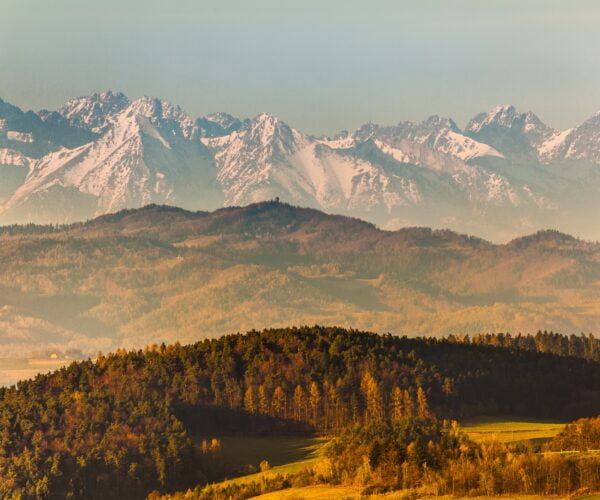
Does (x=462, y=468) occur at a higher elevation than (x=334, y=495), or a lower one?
higher

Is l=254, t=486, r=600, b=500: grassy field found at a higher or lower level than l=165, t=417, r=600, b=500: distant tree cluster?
lower

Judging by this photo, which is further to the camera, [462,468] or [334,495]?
[334,495]

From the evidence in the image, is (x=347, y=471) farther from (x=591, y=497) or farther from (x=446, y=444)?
(x=591, y=497)

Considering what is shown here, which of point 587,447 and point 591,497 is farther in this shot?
point 587,447

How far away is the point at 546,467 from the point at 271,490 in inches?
1920

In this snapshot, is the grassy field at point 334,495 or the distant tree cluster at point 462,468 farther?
the distant tree cluster at point 462,468

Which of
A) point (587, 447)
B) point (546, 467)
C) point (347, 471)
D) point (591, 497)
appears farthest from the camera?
point (347, 471)

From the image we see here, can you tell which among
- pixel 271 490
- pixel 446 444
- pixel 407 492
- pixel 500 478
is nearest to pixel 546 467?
pixel 500 478

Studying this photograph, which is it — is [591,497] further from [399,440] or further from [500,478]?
[399,440]

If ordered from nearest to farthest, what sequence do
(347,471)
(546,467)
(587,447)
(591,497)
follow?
(591,497) → (546,467) → (587,447) → (347,471)

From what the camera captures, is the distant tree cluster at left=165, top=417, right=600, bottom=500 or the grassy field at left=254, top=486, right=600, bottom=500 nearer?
the grassy field at left=254, top=486, right=600, bottom=500

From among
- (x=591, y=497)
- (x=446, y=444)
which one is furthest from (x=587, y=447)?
(x=591, y=497)

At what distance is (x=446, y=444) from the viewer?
619ft

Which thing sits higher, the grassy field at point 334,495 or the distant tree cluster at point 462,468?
the distant tree cluster at point 462,468
